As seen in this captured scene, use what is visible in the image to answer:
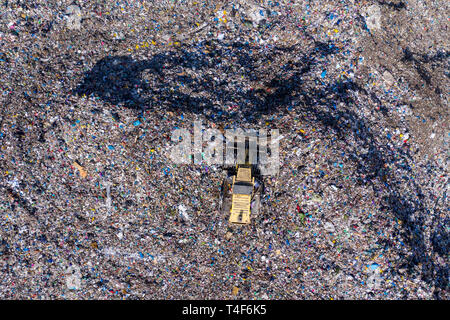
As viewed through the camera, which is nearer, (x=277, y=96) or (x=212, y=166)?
(x=212, y=166)

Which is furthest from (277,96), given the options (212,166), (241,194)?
(241,194)

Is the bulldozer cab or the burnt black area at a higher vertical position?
the burnt black area

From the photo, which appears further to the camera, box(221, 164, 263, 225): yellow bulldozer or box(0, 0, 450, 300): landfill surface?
box(0, 0, 450, 300): landfill surface

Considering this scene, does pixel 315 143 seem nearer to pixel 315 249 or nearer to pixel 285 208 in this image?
pixel 285 208

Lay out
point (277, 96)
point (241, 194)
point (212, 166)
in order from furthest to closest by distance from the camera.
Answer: point (277, 96) < point (212, 166) < point (241, 194)

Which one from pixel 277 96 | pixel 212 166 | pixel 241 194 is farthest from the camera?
pixel 277 96

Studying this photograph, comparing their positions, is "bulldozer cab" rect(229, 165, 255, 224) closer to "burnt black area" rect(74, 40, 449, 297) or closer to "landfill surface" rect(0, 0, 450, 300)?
"landfill surface" rect(0, 0, 450, 300)

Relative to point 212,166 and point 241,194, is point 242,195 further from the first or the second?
point 212,166

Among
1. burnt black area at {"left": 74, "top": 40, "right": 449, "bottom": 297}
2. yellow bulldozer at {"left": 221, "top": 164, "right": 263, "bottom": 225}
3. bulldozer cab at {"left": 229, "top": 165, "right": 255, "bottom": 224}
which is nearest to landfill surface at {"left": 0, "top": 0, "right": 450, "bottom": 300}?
burnt black area at {"left": 74, "top": 40, "right": 449, "bottom": 297}

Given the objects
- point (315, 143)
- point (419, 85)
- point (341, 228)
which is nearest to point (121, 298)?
point (341, 228)
